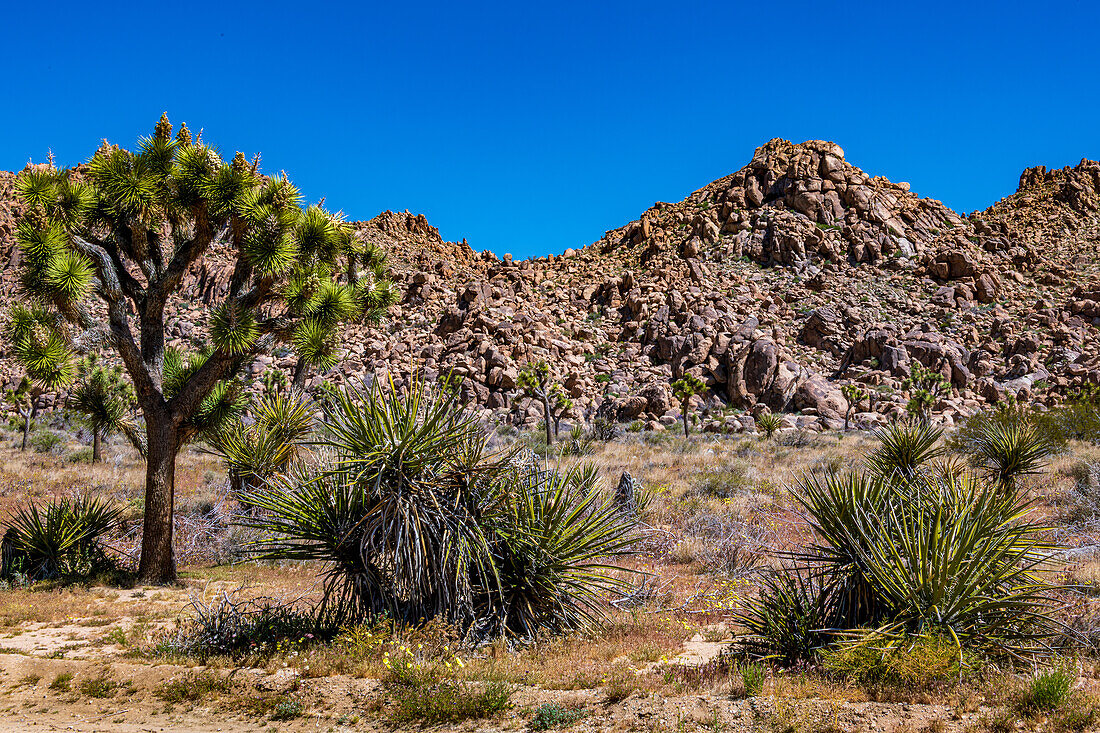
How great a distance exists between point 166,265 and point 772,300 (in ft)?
158

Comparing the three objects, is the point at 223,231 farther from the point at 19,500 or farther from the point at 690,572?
the point at 19,500

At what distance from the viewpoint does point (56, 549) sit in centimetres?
1148

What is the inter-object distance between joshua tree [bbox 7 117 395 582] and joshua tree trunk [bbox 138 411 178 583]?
0.02 metres

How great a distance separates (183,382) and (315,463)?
18.1ft

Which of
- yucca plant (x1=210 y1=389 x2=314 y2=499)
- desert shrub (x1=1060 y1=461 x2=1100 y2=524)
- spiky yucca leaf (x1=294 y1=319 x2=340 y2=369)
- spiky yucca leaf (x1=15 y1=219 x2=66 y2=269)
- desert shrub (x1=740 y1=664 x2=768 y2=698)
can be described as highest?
spiky yucca leaf (x1=15 y1=219 x2=66 y2=269)

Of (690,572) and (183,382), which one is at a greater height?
(183,382)

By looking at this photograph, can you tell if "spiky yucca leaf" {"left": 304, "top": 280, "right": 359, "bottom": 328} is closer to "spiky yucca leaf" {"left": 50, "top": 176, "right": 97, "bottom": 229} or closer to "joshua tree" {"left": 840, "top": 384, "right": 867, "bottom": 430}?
"spiky yucca leaf" {"left": 50, "top": 176, "right": 97, "bottom": 229}

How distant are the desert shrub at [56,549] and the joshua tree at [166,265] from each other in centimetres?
119

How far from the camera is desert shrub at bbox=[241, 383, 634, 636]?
6.98 metres

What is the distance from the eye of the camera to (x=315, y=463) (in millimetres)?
8164

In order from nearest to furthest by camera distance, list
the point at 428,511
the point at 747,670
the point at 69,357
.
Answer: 1. the point at 747,670
2. the point at 428,511
3. the point at 69,357

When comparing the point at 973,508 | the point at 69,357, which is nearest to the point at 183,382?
the point at 69,357

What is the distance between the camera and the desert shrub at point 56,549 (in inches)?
444

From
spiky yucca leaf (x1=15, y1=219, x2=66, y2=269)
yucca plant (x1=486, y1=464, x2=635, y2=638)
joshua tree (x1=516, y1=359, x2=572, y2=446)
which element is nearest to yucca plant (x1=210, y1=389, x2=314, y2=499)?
spiky yucca leaf (x1=15, y1=219, x2=66, y2=269)
